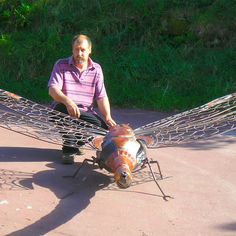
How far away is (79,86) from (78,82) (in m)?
0.04

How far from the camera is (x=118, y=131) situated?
4559mm

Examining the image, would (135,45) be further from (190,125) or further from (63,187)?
(63,187)

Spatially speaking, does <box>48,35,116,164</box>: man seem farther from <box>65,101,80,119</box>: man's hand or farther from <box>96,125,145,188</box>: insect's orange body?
<box>96,125,145,188</box>: insect's orange body

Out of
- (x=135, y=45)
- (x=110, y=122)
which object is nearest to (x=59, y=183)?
(x=110, y=122)

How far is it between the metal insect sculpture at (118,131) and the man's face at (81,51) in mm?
565

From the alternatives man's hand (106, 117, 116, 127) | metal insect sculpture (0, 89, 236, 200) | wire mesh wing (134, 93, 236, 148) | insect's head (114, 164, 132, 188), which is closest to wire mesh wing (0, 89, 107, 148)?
metal insect sculpture (0, 89, 236, 200)

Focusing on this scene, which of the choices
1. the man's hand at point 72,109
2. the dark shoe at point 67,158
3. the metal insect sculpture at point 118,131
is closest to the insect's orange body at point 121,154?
the metal insect sculpture at point 118,131

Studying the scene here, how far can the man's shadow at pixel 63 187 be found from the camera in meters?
3.89

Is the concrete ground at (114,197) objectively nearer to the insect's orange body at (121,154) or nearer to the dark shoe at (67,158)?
the dark shoe at (67,158)

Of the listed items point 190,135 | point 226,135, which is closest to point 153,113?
point 226,135

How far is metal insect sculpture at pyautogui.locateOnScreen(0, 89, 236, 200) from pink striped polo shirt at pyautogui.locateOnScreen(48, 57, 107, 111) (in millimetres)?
327

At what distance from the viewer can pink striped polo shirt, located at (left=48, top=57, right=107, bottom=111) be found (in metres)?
5.35

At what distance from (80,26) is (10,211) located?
21.5ft

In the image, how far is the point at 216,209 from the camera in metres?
4.30
